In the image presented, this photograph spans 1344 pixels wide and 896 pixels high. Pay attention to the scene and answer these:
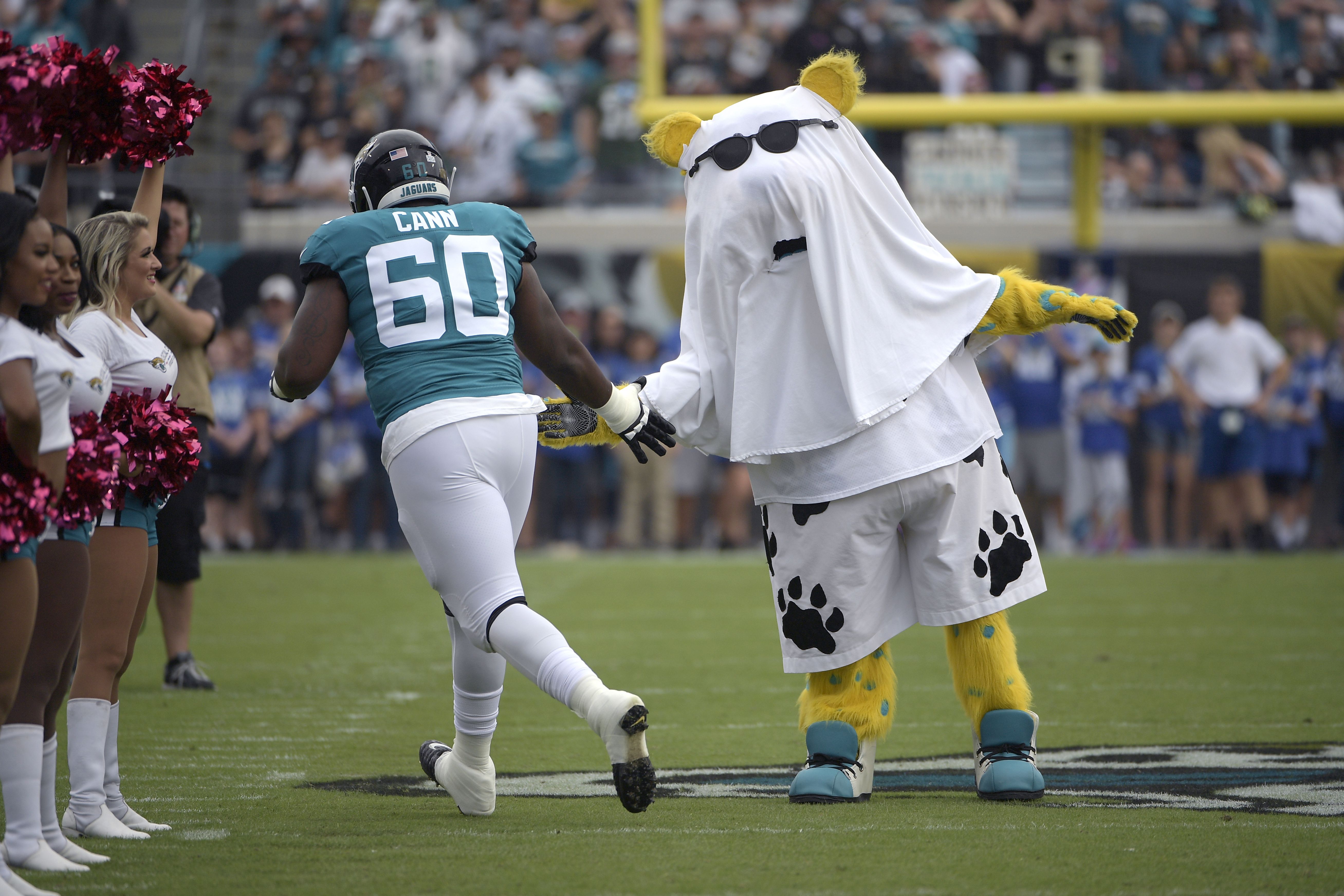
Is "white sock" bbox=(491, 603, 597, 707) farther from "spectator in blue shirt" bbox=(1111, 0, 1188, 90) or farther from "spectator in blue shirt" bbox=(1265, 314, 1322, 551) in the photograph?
"spectator in blue shirt" bbox=(1111, 0, 1188, 90)

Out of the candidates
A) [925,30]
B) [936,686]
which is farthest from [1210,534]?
[936,686]

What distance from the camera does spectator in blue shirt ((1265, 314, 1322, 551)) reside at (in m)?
12.5

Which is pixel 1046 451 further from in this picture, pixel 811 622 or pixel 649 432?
pixel 649 432

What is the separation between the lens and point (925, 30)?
1516cm

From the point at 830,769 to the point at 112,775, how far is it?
1897mm

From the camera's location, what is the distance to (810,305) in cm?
438

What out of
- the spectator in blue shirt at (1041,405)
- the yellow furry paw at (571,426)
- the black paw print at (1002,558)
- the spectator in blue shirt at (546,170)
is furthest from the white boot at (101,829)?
the spectator in blue shirt at (546,170)

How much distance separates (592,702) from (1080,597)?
6513 mm

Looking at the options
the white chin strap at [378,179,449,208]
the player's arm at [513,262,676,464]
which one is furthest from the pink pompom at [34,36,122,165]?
the player's arm at [513,262,676,464]

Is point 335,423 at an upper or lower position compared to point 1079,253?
lower

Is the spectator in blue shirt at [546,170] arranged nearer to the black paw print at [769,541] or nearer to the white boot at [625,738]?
the black paw print at [769,541]

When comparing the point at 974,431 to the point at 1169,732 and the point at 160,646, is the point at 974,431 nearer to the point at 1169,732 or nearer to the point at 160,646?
the point at 1169,732

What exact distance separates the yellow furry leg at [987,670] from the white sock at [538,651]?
3.91 ft

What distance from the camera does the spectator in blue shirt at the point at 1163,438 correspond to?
12836mm
